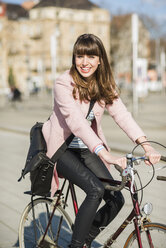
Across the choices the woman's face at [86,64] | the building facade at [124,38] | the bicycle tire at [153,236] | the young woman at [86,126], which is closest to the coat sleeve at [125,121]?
the young woman at [86,126]

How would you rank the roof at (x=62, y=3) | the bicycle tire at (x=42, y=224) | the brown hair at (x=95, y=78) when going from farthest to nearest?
the roof at (x=62, y=3), the bicycle tire at (x=42, y=224), the brown hair at (x=95, y=78)

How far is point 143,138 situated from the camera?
3.06m

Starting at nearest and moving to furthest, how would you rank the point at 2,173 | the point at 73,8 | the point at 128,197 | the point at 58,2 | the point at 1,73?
1. the point at 128,197
2. the point at 2,173
3. the point at 58,2
4. the point at 73,8
5. the point at 1,73

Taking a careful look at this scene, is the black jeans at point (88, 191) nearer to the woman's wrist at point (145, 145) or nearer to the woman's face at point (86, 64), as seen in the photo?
the woman's wrist at point (145, 145)

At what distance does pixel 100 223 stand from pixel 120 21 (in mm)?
55134

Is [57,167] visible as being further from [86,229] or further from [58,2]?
[58,2]

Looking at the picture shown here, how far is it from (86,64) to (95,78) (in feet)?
0.50

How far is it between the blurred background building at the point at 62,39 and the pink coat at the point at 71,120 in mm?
9404

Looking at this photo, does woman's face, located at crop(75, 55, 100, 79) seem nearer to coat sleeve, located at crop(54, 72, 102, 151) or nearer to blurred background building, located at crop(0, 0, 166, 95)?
coat sleeve, located at crop(54, 72, 102, 151)

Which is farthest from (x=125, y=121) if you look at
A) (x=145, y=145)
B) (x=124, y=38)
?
(x=124, y=38)

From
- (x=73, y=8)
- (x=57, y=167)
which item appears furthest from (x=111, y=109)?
(x=73, y=8)

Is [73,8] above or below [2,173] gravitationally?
above

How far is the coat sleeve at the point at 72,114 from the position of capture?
112 inches

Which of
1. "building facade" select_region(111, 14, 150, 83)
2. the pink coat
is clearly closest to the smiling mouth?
the pink coat
